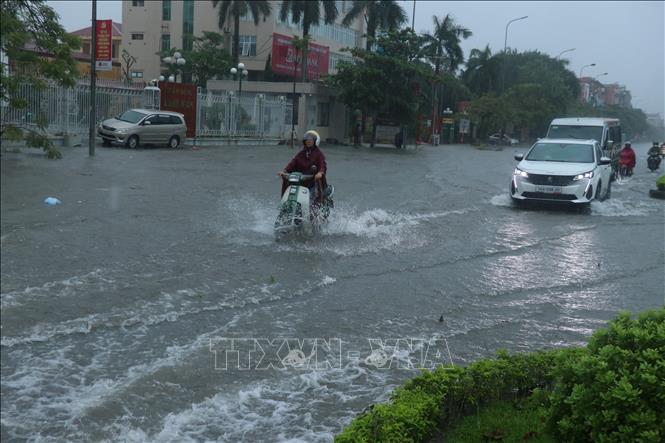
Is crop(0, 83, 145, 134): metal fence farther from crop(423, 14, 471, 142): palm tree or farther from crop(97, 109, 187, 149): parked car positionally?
crop(423, 14, 471, 142): palm tree

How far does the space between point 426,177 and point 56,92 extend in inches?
550

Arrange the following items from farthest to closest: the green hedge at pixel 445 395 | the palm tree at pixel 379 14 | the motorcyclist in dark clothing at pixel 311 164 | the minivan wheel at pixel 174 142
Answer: the palm tree at pixel 379 14 → the minivan wheel at pixel 174 142 → the motorcyclist in dark clothing at pixel 311 164 → the green hedge at pixel 445 395

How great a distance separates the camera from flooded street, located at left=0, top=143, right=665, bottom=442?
495cm

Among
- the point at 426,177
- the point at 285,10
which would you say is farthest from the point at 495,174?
the point at 285,10

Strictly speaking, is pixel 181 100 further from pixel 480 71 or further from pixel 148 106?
pixel 480 71

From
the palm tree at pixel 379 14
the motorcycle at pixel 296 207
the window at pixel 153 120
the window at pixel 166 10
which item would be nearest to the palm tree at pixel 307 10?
the palm tree at pixel 379 14

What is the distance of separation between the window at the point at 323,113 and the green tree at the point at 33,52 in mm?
37168

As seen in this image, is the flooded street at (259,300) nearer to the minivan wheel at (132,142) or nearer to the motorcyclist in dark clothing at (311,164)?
the motorcyclist in dark clothing at (311,164)

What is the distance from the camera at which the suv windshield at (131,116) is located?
29.2 m

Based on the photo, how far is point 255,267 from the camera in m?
9.20

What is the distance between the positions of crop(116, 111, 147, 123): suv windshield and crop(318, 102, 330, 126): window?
2001cm

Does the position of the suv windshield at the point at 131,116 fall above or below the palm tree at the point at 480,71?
below

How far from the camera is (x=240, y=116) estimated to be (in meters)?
37.4

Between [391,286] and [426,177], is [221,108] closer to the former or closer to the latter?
[426,177]
